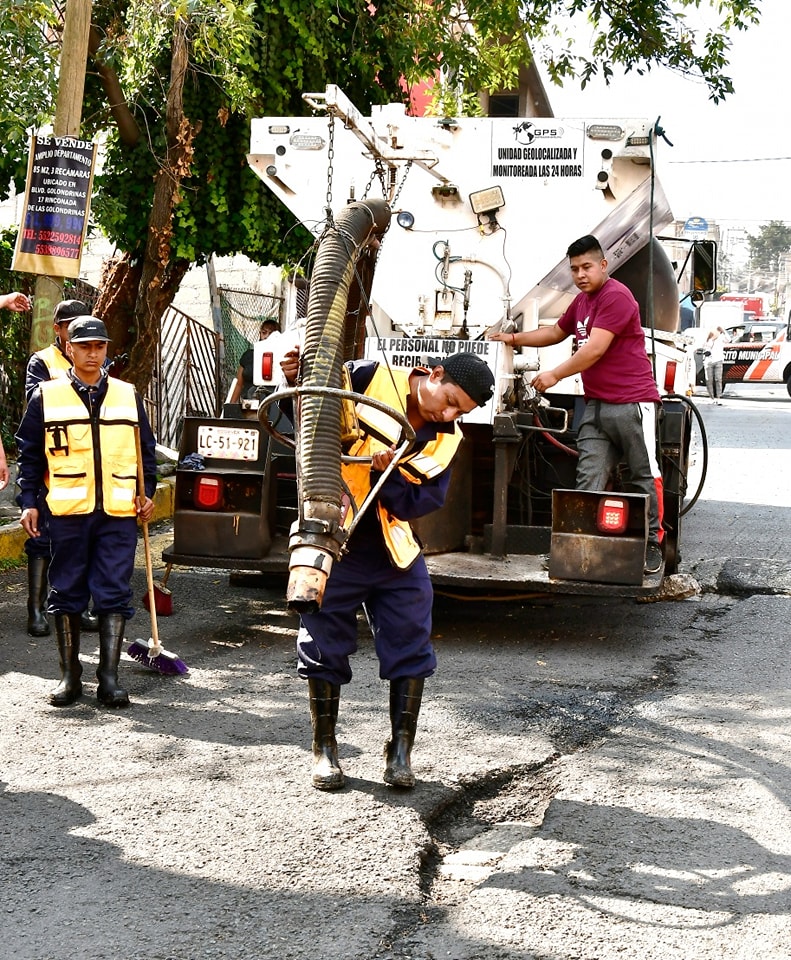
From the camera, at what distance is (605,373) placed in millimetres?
7312

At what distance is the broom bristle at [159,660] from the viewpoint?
6336 millimetres

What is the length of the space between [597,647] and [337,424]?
3.53m

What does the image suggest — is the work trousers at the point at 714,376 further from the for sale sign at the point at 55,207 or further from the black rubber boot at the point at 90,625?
the black rubber boot at the point at 90,625

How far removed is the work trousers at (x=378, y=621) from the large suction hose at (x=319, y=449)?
65cm

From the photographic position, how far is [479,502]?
789cm

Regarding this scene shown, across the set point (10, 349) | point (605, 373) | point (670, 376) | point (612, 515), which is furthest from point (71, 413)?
point (10, 349)

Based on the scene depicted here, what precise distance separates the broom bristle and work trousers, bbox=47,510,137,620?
0.45 m

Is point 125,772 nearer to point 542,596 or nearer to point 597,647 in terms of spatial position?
point 597,647

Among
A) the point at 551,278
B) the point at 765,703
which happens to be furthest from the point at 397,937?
the point at 551,278

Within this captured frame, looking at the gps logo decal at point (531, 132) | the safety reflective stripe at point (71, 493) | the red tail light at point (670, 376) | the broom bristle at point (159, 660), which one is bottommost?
the broom bristle at point (159, 660)

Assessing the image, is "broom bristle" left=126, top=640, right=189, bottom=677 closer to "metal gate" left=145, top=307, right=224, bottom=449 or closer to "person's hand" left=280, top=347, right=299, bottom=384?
"person's hand" left=280, top=347, right=299, bottom=384

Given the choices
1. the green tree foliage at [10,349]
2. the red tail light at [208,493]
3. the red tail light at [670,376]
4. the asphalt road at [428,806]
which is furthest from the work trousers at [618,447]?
the green tree foliage at [10,349]

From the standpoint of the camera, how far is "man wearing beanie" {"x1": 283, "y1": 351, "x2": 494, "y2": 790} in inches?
181

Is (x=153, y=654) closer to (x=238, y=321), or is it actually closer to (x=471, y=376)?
(x=471, y=376)
